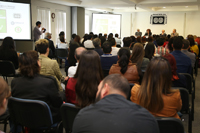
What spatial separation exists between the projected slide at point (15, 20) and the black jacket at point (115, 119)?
802 centimetres

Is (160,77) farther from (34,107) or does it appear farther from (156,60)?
(34,107)

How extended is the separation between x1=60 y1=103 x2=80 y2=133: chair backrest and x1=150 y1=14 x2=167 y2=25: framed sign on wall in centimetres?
1679

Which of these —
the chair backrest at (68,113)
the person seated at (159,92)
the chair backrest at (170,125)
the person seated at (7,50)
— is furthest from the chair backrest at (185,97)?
the person seated at (7,50)

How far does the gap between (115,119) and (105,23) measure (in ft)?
49.0

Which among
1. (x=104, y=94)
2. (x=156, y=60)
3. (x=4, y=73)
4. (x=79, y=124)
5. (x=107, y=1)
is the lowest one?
(x=4, y=73)

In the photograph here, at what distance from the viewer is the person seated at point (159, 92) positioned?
177 centimetres

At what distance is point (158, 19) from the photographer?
688 inches

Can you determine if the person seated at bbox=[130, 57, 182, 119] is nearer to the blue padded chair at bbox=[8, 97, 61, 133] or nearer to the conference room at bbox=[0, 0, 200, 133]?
the conference room at bbox=[0, 0, 200, 133]

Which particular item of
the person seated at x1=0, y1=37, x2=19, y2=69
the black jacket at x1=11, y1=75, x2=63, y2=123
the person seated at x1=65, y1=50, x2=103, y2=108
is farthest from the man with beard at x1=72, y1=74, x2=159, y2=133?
the person seated at x1=0, y1=37, x2=19, y2=69

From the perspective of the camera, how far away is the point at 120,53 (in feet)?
10.7

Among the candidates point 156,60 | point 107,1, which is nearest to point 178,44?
point 156,60

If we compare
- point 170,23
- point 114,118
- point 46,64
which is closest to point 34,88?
point 46,64

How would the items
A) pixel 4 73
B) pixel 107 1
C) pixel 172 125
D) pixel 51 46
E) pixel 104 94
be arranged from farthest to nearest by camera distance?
pixel 107 1 < pixel 51 46 < pixel 4 73 < pixel 172 125 < pixel 104 94

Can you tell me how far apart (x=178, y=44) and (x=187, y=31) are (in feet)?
46.8
